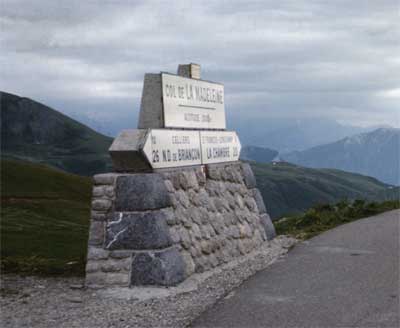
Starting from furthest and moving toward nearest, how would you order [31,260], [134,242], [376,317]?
[31,260], [134,242], [376,317]

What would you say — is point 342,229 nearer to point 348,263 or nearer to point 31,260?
point 348,263

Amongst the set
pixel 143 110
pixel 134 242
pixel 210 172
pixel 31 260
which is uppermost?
pixel 143 110

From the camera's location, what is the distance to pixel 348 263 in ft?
39.1

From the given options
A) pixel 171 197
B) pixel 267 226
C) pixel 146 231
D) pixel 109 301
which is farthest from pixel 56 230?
pixel 109 301

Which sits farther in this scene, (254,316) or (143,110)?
(143,110)

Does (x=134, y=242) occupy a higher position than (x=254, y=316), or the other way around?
(x=134, y=242)

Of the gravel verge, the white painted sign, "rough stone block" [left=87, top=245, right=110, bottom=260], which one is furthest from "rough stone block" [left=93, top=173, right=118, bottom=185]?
the gravel verge

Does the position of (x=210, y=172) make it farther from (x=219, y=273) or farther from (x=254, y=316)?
(x=254, y=316)

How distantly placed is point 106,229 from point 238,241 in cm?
444

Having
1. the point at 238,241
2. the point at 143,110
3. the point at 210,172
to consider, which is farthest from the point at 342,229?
the point at 143,110

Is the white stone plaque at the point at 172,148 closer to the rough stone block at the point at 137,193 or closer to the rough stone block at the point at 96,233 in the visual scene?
the rough stone block at the point at 137,193

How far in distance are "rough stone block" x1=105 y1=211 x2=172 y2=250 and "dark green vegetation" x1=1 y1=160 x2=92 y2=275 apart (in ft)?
7.31

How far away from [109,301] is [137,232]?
148cm

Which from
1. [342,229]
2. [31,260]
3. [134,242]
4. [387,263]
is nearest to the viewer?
[134,242]
